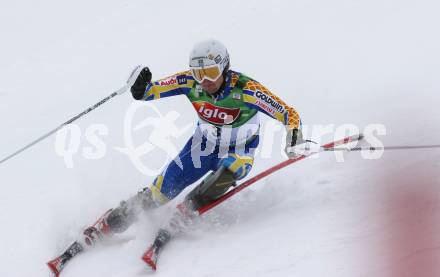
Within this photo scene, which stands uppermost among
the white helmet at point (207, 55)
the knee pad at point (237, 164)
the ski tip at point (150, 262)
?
the white helmet at point (207, 55)

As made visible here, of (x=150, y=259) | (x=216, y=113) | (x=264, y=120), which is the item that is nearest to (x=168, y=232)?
(x=150, y=259)

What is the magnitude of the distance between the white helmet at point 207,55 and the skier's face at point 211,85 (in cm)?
12

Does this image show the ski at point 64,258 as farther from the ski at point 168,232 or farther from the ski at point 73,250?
the ski at point 168,232

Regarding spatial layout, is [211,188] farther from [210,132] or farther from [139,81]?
[139,81]

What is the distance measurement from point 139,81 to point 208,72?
91 cm

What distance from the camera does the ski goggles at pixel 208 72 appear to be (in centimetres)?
540

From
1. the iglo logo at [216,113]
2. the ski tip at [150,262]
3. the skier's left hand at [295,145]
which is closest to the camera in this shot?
the ski tip at [150,262]

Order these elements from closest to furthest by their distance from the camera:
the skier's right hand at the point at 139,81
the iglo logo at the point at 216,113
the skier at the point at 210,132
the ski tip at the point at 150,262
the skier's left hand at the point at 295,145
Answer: the ski tip at the point at 150,262, the skier's left hand at the point at 295,145, the skier at the point at 210,132, the iglo logo at the point at 216,113, the skier's right hand at the point at 139,81

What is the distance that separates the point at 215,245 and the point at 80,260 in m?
1.36

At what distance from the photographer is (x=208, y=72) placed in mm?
5414

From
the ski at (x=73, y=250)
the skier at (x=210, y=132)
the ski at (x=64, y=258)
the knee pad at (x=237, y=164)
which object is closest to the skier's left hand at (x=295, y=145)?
the skier at (x=210, y=132)

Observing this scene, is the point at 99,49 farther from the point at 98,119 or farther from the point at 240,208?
the point at 240,208

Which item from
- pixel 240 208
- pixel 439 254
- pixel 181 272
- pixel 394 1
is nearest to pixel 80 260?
pixel 181 272

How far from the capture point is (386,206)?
16.3ft
